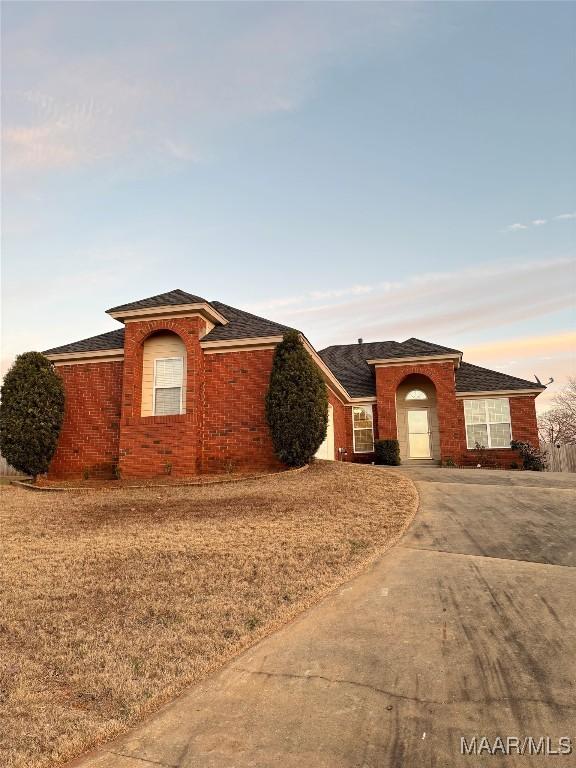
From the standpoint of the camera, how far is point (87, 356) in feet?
57.3

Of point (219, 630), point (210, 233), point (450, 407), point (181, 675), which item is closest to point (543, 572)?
point (219, 630)

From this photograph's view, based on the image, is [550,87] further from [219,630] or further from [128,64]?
[219,630]

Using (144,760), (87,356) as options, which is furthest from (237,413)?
(144,760)

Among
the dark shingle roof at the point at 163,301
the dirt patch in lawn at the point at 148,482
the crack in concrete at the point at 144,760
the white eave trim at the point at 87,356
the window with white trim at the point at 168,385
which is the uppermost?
the dark shingle roof at the point at 163,301

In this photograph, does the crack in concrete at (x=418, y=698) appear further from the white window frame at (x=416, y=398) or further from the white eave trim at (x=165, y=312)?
the white window frame at (x=416, y=398)

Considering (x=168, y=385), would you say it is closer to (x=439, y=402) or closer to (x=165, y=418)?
(x=165, y=418)

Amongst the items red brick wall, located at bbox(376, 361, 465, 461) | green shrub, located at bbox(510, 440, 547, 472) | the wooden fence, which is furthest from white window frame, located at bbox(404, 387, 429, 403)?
the wooden fence

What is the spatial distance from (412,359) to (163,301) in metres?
12.3

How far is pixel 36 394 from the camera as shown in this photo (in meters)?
15.9

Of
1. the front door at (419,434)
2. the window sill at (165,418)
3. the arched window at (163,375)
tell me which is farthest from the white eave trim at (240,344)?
the front door at (419,434)

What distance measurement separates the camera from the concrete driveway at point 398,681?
3164 mm

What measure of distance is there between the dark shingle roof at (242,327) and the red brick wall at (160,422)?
67 cm

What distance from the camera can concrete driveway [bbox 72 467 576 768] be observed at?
3164 millimetres

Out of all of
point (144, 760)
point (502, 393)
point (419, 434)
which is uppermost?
point (502, 393)
